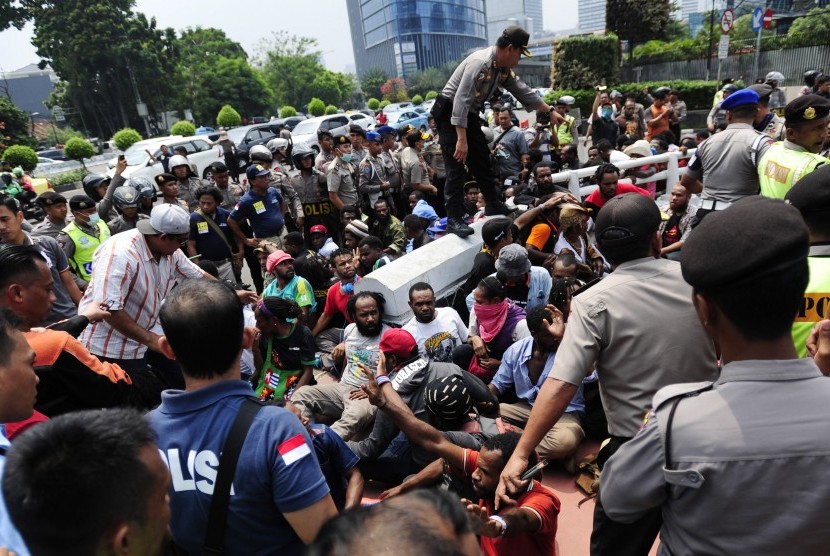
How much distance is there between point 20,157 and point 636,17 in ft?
87.6

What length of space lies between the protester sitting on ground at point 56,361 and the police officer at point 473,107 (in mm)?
3002

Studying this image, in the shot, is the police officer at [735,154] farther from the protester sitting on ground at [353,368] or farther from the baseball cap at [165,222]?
the baseball cap at [165,222]

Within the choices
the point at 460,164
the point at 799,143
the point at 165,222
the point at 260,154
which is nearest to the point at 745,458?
the point at 799,143

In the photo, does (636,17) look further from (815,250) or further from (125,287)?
(125,287)

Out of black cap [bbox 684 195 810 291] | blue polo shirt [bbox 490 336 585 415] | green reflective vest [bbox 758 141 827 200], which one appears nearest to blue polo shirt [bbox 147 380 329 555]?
black cap [bbox 684 195 810 291]

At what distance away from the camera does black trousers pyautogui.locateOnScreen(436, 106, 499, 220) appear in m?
4.78

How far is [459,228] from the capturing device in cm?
532

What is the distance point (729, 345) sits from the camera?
48.7 inches

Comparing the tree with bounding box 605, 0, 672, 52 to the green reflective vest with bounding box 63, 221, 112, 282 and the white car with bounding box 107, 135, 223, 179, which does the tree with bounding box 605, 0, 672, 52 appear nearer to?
the white car with bounding box 107, 135, 223, 179

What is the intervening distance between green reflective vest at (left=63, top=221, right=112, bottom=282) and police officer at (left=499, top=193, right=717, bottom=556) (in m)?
5.01

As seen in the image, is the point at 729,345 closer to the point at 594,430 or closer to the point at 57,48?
the point at 594,430

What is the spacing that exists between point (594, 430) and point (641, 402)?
1.71m

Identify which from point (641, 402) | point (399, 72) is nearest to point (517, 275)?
point (641, 402)

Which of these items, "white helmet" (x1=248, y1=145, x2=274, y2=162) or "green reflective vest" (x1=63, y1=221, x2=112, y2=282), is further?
"white helmet" (x1=248, y1=145, x2=274, y2=162)
